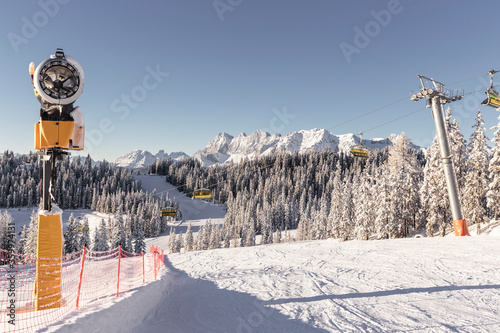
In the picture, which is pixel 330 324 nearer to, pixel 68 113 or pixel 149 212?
pixel 68 113

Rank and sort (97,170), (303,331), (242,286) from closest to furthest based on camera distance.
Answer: (303,331) < (242,286) < (97,170)

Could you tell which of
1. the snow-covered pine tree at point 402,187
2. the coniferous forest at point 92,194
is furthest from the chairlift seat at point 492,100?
the coniferous forest at point 92,194

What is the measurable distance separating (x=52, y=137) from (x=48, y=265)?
2854 mm

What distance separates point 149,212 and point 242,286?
117414 millimetres

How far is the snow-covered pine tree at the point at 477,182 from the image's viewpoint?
27516mm

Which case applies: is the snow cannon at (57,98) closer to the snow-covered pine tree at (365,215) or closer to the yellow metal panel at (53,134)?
the yellow metal panel at (53,134)

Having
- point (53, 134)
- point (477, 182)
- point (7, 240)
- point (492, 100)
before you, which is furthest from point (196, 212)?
point (53, 134)

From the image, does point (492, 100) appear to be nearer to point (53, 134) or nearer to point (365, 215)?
point (53, 134)

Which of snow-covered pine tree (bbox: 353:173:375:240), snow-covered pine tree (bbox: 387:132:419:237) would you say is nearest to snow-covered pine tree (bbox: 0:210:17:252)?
snow-covered pine tree (bbox: 353:173:375:240)

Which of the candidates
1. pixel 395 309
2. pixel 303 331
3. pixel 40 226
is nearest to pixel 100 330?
pixel 40 226

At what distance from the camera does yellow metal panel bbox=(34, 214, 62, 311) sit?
6.00 m

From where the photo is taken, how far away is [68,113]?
6578mm

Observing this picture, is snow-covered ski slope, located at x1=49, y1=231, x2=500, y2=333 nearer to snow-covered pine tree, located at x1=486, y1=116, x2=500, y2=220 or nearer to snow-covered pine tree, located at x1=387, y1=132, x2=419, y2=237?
snow-covered pine tree, located at x1=486, y1=116, x2=500, y2=220

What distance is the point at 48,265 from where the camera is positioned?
6.09 m
